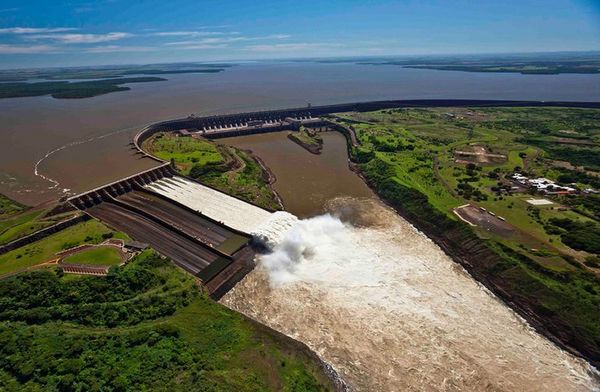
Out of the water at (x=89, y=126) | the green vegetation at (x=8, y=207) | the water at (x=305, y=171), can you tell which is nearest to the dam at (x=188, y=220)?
the green vegetation at (x=8, y=207)

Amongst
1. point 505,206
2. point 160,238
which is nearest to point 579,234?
point 505,206

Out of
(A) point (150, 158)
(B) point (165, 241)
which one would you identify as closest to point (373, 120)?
(A) point (150, 158)

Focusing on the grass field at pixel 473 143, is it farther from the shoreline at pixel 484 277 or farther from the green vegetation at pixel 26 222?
the green vegetation at pixel 26 222

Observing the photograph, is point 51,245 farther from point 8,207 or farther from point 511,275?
point 511,275

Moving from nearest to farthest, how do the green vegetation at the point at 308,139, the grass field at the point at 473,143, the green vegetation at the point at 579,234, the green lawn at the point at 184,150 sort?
the green vegetation at the point at 579,234
the grass field at the point at 473,143
the green lawn at the point at 184,150
the green vegetation at the point at 308,139

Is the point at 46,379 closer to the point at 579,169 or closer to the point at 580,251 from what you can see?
the point at 580,251

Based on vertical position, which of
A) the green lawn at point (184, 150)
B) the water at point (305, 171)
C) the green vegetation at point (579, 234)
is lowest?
the water at point (305, 171)
